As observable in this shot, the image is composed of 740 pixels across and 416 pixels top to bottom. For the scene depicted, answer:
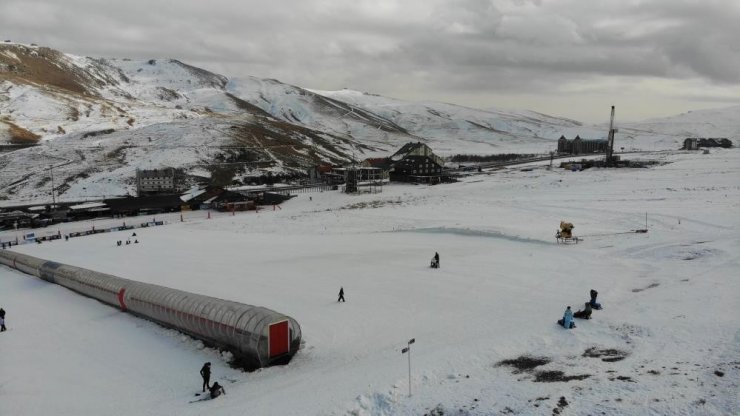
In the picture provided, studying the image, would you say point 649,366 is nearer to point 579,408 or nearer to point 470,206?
point 579,408

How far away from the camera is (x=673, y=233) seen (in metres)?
43.3

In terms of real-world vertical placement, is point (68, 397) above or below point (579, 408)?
below

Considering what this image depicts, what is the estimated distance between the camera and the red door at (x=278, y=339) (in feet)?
68.7

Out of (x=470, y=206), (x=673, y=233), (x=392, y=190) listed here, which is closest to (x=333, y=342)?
(x=673, y=233)

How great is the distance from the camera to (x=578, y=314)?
23.8m

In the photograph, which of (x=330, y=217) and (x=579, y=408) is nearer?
(x=579, y=408)

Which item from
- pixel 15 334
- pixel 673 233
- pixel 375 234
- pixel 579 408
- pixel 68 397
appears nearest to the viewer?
pixel 579 408

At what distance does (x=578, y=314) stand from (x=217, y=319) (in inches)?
659

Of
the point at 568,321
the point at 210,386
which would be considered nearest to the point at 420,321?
the point at 568,321

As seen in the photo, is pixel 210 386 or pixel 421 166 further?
pixel 421 166

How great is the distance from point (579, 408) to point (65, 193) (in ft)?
353

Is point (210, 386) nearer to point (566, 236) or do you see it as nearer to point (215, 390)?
point (215, 390)

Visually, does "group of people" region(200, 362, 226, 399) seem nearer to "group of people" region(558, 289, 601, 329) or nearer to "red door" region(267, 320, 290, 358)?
"red door" region(267, 320, 290, 358)

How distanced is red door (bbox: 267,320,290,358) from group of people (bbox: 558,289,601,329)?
40.3ft
